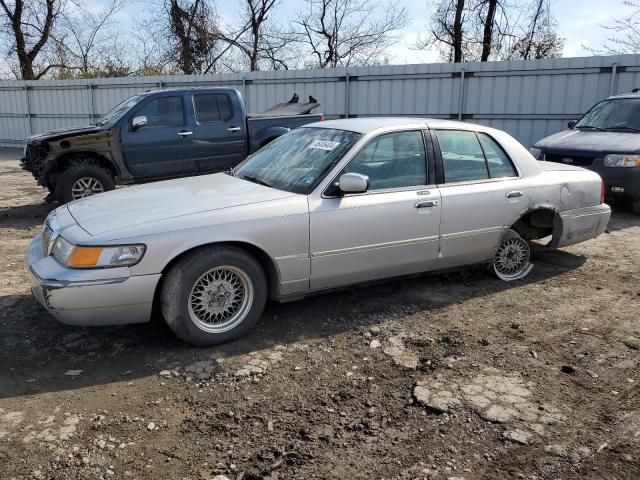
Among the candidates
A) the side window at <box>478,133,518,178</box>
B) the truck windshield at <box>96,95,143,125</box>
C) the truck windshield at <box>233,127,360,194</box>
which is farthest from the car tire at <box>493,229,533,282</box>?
the truck windshield at <box>96,95,143,125</box>

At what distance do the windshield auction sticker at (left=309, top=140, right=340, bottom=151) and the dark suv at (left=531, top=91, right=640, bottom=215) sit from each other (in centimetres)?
526

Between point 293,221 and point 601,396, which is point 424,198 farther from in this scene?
point 601,396

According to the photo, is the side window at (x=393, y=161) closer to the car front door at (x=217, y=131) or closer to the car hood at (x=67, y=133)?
the car front door at (x=217, y=131)

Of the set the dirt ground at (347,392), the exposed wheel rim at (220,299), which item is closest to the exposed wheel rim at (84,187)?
the dirt ground at (347,392)

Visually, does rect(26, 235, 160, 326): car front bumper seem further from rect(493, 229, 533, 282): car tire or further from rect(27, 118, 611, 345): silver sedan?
rect(493, 229, 533, 282): car tire

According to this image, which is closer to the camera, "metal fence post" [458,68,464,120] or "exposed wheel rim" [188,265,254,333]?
"exposed wheel rim" [188,265,254,333]

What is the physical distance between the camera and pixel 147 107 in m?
8.84

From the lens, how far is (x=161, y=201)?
4137mm

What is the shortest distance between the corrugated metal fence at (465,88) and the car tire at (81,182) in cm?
753

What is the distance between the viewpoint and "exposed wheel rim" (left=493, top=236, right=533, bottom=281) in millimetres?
5316

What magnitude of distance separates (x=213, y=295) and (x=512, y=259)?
9.98ft

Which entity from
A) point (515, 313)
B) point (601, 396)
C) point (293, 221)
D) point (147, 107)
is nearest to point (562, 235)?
point (515, 313)

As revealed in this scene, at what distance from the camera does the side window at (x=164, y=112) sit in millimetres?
8844

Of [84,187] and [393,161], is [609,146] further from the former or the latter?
[84,187]
